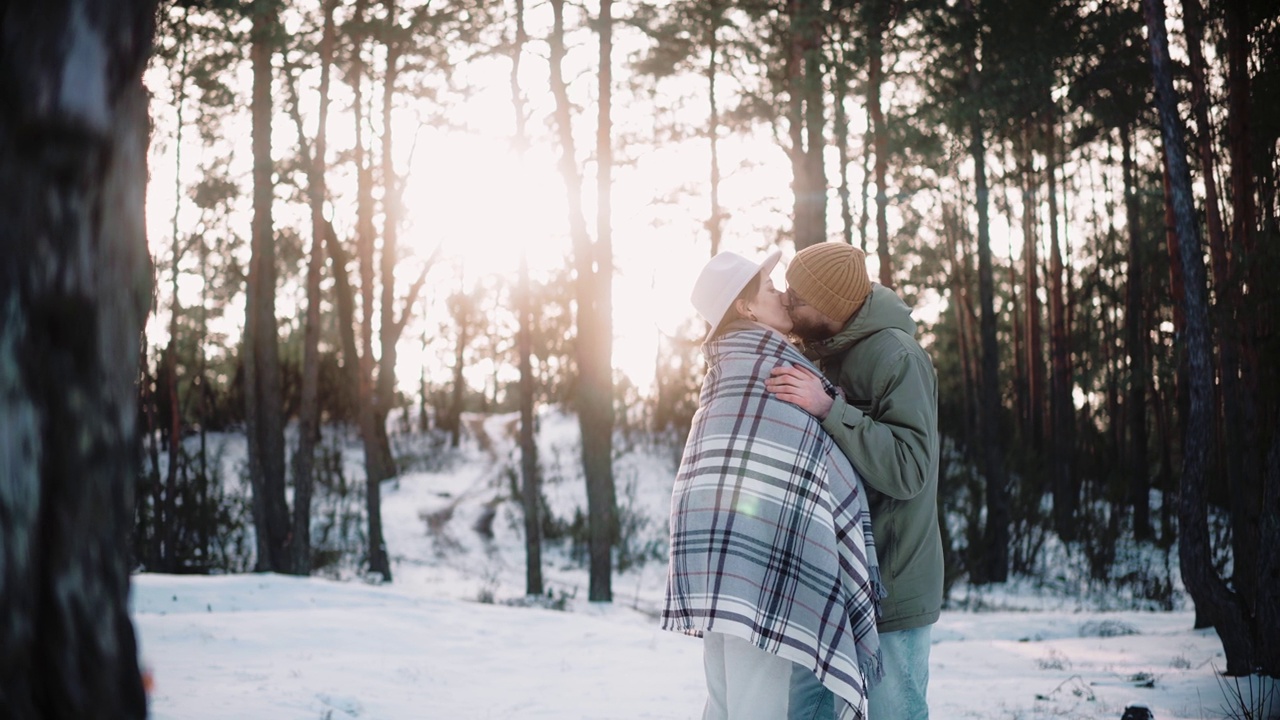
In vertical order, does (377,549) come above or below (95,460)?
below

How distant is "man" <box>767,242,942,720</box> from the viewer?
2.55 m

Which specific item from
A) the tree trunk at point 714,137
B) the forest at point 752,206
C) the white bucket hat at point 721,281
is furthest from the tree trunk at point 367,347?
the white bucket hat at point 721,281

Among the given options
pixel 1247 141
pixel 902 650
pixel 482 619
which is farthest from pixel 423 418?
pixel 902 650

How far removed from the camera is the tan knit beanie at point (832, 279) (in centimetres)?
270

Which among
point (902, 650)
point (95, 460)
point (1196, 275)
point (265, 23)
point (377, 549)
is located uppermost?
point (265, 23)

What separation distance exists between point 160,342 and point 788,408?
52.1 feet

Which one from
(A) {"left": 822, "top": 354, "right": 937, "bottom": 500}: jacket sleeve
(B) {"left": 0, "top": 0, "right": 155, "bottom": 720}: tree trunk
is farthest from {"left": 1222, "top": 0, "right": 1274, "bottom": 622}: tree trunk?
(B) {"left": 0, "top": 0, "right": 155, "bottom": 720}: tree trunk

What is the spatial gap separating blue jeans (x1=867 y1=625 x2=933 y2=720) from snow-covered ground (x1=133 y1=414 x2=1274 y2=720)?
9.10 ft

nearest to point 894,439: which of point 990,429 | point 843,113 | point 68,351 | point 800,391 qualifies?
point 800,391

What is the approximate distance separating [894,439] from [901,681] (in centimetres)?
70

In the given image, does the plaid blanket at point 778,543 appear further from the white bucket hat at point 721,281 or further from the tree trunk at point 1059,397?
the tree trunk at point 1059,397

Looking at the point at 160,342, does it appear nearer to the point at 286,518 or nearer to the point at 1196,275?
the point at 286,518

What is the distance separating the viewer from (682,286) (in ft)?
61.7

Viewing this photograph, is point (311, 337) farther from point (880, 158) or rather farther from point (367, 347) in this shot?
point (880, 158)
